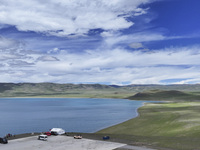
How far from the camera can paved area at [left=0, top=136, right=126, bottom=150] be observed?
57312 millimetres

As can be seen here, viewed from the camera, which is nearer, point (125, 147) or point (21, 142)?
point (125, 147)

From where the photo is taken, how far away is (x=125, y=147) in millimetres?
56875

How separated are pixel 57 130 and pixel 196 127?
161 ft

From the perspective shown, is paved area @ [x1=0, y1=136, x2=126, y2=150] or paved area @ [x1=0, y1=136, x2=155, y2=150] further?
paved area @ [x1=0, y1=136, x2=126, y2=150]

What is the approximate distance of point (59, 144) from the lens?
204 feet

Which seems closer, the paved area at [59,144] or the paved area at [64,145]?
the paved area at [64,145]

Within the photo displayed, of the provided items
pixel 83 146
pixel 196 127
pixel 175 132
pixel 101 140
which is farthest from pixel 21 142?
pixel 196 127

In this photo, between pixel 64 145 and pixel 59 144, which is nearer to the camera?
pixel 64 145

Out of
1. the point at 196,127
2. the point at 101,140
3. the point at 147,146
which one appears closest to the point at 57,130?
the point at 101,140

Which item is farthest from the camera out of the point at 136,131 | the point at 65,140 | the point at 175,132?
the point at 136,131

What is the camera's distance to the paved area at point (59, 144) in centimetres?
5731

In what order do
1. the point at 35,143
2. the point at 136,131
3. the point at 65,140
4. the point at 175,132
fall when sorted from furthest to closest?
1. the point at 136,131
2. the point at 175,132
3. the point at 65,140
4. the point at 35,143

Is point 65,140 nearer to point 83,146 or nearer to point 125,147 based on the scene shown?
point 83,146

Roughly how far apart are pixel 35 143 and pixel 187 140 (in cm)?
4341
